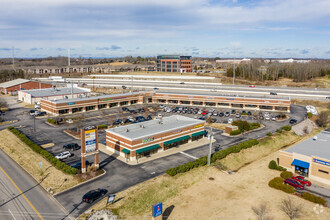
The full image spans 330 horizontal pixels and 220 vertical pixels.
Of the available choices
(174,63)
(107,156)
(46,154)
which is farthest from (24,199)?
(174,63)

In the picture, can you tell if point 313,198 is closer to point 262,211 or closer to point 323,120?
point 262,211

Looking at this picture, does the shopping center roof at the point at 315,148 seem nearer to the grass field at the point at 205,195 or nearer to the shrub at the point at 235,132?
the grass field at the point at 205,195

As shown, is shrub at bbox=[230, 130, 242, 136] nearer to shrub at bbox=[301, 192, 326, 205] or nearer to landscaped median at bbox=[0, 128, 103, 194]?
shrub at bbox=[301, 192, 326, 205]

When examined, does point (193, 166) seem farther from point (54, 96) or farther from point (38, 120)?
point (54, 96)

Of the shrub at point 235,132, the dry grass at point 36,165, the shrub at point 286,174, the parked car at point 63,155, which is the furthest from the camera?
the shrub at point 235,132

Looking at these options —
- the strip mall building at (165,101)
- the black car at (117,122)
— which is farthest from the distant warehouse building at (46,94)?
the black car at (117,122)

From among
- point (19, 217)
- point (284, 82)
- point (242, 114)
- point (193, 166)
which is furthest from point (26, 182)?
point (284, 82)
